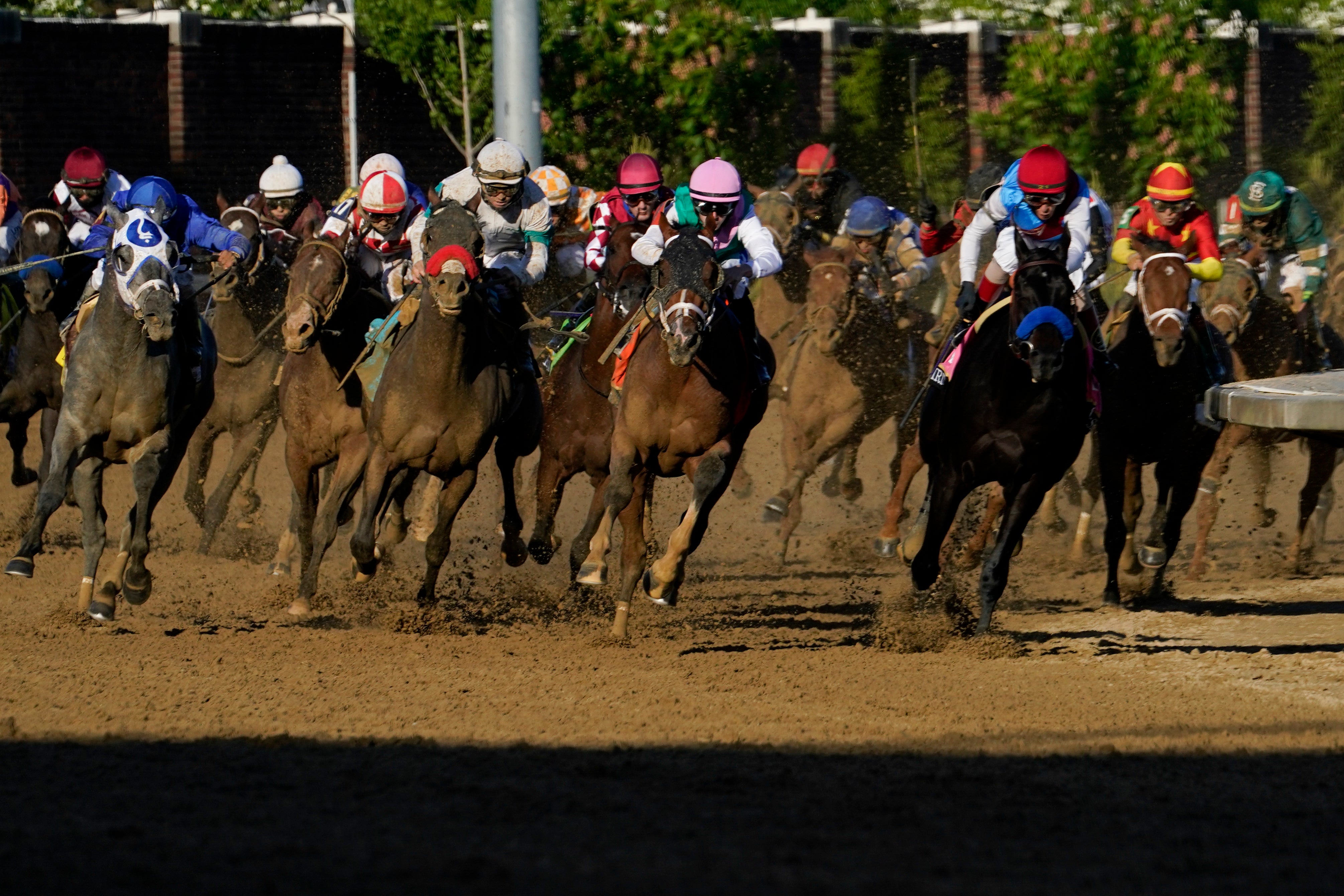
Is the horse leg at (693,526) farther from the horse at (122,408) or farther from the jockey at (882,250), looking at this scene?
the jockey at (882,250)

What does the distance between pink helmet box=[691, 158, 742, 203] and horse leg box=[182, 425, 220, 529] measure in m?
4.40

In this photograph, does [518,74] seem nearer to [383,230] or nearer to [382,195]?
[383,230]

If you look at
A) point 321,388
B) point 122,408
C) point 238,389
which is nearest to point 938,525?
point 321,388

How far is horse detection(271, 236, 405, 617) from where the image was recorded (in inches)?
368

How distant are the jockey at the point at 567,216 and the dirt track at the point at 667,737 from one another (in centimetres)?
174

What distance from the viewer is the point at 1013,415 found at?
8648 millimetres

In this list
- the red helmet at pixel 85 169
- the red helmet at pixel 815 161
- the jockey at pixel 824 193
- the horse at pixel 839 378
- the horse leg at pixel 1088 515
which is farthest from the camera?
the red helmet at pixel 815 161

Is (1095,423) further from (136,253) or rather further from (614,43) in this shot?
(614,43)

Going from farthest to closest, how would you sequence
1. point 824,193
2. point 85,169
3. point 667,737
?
point 824,193 → point 85,169 → point 667,737

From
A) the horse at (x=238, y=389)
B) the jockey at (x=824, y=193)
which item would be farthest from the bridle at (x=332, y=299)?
the jockey at (x=824, y=193)

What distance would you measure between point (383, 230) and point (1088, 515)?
467 centimetres

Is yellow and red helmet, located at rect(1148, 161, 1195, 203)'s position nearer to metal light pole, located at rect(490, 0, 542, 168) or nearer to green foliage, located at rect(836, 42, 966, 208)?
metal light pole, located at rect(490, 0, 542, 168)

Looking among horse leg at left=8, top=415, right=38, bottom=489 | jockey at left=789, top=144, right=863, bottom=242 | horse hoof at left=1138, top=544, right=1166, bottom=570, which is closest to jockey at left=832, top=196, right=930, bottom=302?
jockey at left=789, top=144, right=863, bottom=242

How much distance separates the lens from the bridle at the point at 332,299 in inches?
365
